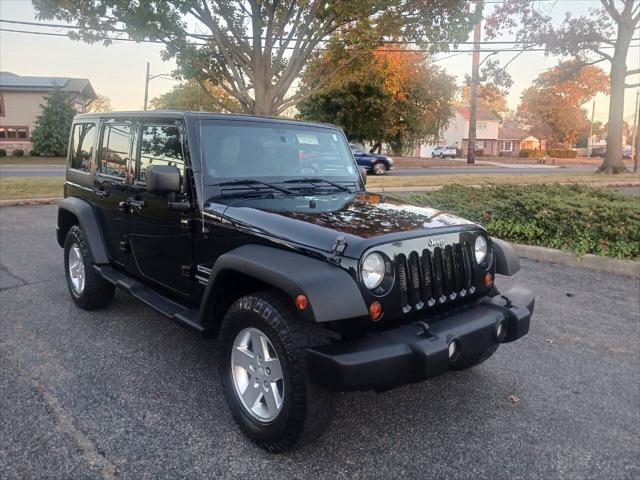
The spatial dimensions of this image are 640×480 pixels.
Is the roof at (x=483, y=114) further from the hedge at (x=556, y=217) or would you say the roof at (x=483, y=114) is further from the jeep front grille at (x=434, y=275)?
the jeep front grille at (x=434, y=275)

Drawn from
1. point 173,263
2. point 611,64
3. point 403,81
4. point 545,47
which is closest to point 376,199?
point 173,263

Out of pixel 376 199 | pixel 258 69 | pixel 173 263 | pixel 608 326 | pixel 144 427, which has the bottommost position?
pixel 144 427

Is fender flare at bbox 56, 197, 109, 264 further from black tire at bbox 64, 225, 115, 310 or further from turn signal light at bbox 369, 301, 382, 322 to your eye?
turn signal light at bbox 369, 301, 382, 322

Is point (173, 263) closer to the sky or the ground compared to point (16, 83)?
closer to the ground

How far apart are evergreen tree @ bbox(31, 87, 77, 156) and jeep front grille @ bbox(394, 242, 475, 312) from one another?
37309 mm

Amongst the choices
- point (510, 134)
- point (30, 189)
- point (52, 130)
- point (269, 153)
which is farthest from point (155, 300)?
point (510, 134)

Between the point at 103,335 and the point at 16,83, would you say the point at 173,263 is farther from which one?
the point at 16,83

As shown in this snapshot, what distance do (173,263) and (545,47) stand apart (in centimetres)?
2077

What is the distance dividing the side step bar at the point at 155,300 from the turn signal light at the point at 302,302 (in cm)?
99

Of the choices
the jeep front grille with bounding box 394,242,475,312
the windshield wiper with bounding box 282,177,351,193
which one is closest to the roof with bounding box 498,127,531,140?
the windshield wiper with bounding box 282,177,351,193

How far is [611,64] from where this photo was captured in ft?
69.8

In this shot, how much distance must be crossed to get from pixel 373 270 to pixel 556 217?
5613 mm

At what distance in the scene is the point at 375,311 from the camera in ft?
8.64

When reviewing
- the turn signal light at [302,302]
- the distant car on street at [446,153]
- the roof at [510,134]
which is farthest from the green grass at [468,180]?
the roof at [510,134]
